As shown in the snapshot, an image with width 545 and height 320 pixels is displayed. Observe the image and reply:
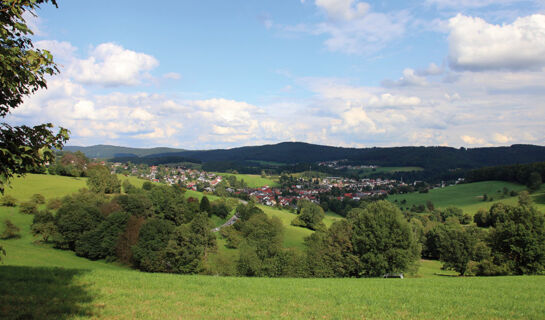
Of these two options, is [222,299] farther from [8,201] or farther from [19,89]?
[8,201]

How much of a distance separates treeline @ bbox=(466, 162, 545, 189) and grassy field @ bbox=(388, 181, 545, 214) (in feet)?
12.1

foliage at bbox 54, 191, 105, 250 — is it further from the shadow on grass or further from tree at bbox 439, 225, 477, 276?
tree at bbox 439, 225, 477, 276

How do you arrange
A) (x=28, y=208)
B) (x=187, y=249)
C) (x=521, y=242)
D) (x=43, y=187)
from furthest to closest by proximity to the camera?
(x=43, y=187) → (x=28, y=208) → (x=187, y=249) → (x=521, y=242)

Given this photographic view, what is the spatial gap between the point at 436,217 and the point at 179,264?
8997 centimetres

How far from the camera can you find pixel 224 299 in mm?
13742

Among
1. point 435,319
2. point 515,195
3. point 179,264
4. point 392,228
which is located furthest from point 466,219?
point 435,319

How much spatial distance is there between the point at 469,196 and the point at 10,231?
149m

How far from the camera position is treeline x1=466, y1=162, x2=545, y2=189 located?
118062mm

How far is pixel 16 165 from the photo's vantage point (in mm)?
8172

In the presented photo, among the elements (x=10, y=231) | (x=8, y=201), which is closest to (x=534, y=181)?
(x=10, y=231)

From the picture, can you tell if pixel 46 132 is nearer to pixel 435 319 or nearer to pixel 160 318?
pixel 160 318

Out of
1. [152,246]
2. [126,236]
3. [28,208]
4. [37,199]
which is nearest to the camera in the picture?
[152,246]

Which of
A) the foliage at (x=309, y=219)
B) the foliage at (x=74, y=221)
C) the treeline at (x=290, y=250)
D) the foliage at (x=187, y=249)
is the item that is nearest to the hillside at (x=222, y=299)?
the treeline at (x=290, y=250)

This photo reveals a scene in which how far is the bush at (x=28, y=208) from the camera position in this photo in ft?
203
